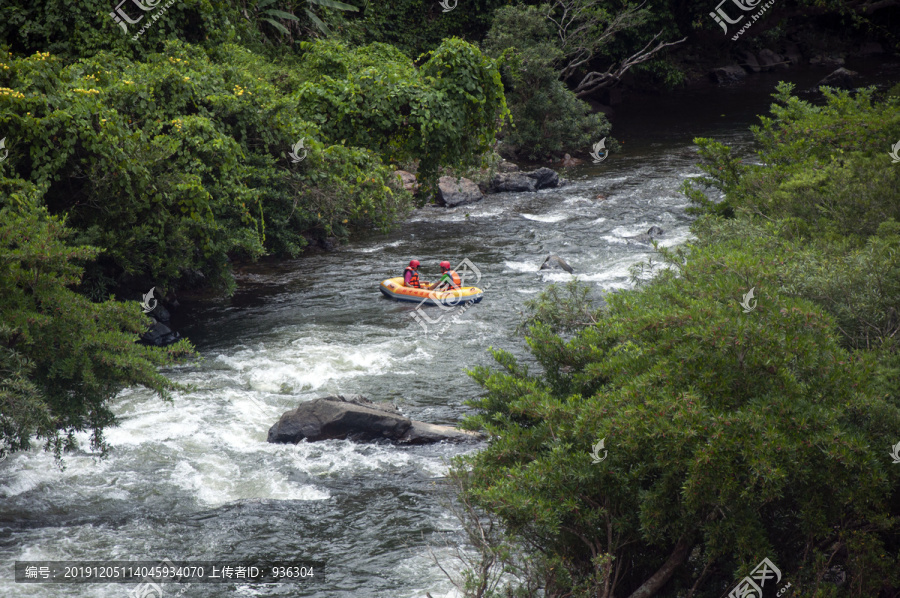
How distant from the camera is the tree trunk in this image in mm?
5508

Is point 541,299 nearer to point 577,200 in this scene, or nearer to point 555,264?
point 555,264

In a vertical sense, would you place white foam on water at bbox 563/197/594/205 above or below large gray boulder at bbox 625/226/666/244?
above

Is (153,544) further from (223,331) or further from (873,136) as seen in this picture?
(873,136)

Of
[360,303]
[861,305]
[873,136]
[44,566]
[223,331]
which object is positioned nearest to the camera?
[861,305]

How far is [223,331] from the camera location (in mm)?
14523

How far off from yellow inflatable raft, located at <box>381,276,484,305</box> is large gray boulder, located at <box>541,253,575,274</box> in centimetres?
231

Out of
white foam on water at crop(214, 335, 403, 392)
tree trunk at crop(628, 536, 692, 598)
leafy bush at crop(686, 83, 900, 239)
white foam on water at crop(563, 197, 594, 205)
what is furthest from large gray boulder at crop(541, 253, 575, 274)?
tree trunk at crop(628, 536, 692, 598)

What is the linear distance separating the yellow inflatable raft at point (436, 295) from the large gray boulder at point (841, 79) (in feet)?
81.6

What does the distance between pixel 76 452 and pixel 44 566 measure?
2.56 m

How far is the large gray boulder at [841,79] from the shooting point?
107 ft

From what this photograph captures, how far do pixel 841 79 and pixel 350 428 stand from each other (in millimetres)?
31802

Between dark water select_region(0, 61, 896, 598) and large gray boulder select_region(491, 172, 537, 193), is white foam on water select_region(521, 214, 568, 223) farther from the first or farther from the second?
large gray boulder select_region(491, 172, 537, 193)

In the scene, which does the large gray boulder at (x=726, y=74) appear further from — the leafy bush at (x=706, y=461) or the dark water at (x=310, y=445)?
the leafy bush at (x=706, y=461)

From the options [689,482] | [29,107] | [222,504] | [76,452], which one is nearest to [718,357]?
[689,482]
